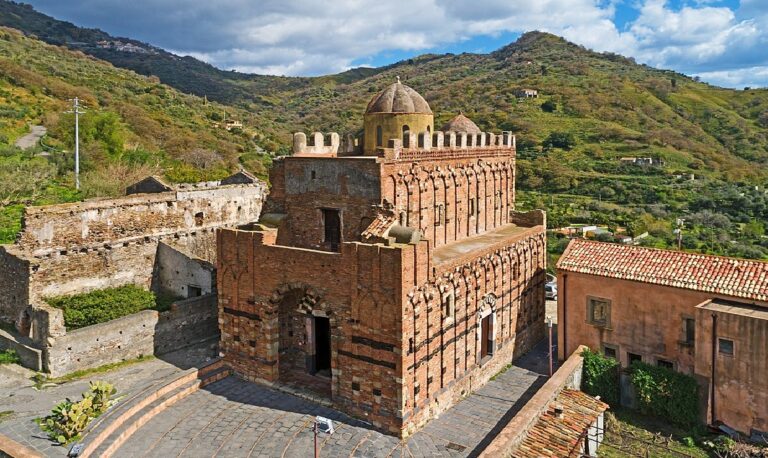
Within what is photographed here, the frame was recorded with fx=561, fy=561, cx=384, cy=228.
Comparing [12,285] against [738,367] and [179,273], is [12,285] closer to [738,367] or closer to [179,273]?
[179,273]

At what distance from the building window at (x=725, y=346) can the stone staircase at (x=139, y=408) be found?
48.6ft

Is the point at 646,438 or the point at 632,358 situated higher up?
the point at 632,358

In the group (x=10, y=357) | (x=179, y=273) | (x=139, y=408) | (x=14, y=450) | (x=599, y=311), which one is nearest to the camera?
(x=14, y=450)

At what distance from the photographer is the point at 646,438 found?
16359 millimetres

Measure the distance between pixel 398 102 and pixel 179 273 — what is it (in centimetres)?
1234

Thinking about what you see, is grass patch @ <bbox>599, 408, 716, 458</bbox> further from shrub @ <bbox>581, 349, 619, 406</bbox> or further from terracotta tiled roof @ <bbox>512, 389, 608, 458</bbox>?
terracotta tiled roof @ <bbox>512, 389, 608, 458</bbox>

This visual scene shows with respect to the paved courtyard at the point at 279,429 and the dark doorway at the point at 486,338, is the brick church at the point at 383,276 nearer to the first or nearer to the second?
the dark doorway at the point at 486,338

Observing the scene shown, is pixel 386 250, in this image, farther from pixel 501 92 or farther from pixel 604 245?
pixel 501 92

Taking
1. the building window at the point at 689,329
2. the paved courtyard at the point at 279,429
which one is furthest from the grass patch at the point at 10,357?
the building window at the point at 689,329

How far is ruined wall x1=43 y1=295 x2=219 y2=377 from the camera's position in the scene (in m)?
18.5

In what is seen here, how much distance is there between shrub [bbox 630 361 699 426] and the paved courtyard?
3.65 meters

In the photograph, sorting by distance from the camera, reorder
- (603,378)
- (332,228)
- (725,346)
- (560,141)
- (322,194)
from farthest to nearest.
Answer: (560,141) < (603,378) < (332,228) < (322,194) < (725,346)

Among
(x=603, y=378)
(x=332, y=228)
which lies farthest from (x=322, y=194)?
(x=603, y=378)

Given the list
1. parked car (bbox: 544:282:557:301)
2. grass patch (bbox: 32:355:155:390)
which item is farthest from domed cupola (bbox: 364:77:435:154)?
parked car (bbox: 544:282:557:301)
